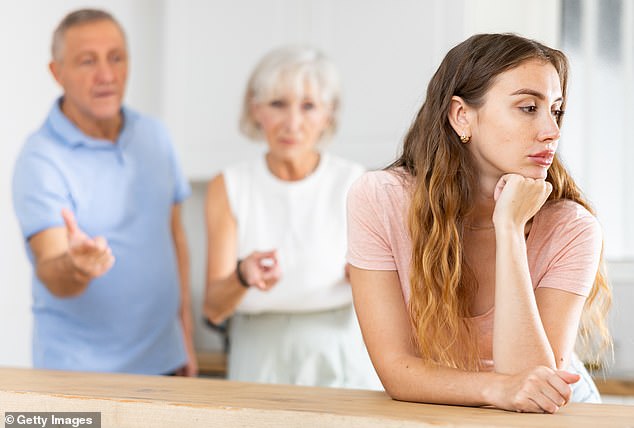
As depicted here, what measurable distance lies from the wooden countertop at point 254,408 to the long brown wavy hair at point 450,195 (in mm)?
140

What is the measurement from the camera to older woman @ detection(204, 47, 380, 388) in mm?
1966

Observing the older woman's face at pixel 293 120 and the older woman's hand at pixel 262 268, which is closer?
the older woman's hand at pixel 262 268

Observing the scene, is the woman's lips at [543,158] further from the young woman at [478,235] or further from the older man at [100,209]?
the older man at [100,209]

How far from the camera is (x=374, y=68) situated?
3125mm

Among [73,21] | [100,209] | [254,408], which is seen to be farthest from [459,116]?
[73,21]

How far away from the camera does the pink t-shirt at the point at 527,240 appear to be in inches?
51.9

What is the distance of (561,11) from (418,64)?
1.98ft

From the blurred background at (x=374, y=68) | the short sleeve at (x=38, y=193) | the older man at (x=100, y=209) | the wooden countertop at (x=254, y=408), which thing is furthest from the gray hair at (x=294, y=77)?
the wooden countertop at (x=254, y=408)

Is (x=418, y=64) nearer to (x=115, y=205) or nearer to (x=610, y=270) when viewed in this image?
(x=610, y=270)

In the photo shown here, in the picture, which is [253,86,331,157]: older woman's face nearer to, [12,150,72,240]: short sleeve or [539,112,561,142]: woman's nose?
[12,150,72,240]: short sleeve

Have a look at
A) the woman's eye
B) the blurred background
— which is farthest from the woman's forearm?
the blurred background

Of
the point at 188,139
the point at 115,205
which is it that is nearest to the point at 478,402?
the point at 115,205

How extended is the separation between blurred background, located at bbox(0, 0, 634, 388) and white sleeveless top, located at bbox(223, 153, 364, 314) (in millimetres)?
970

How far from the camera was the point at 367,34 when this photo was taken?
3.14 meters
